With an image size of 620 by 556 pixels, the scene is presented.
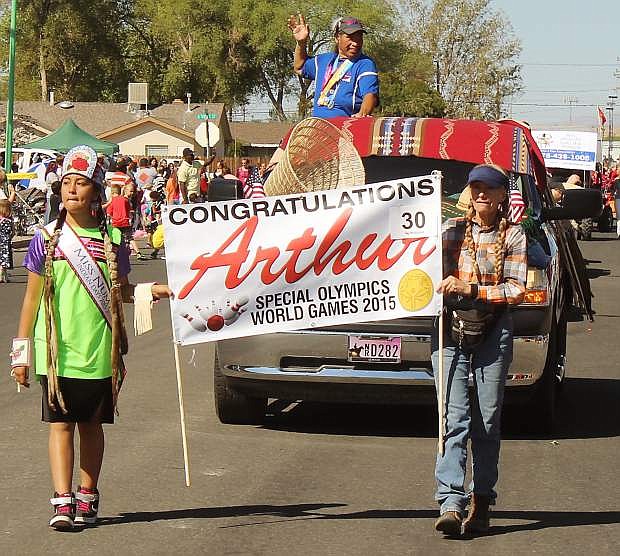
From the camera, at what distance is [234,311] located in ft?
23.7

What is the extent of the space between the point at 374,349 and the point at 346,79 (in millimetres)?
3524

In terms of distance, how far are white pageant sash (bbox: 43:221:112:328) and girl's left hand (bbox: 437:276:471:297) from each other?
5.16ft

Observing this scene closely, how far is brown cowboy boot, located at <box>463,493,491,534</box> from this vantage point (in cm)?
660

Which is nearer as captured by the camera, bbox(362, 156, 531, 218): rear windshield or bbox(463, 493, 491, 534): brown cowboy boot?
bbox(463, 493, 491, 534): brown cowboy boot

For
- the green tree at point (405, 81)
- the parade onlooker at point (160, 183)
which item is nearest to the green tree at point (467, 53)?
the green tree at point (405, 81)

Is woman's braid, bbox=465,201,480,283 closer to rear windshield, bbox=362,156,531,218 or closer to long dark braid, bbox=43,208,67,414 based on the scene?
long dark braid, bbox=43,208,67,414

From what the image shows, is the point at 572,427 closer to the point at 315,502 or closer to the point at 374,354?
the point at 374,354

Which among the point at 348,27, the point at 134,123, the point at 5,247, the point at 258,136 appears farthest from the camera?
the point at 258,136

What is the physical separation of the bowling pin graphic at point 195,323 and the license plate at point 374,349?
174cm

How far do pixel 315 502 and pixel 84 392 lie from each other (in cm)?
140

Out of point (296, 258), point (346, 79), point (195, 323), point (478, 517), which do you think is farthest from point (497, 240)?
point (346, 79)

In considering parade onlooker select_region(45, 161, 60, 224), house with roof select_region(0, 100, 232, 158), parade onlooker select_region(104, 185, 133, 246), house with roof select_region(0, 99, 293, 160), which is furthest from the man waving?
house with roof select_region(0, 100, 232, 158)

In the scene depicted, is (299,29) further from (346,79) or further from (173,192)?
(173,192)

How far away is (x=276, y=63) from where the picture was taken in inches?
3644
